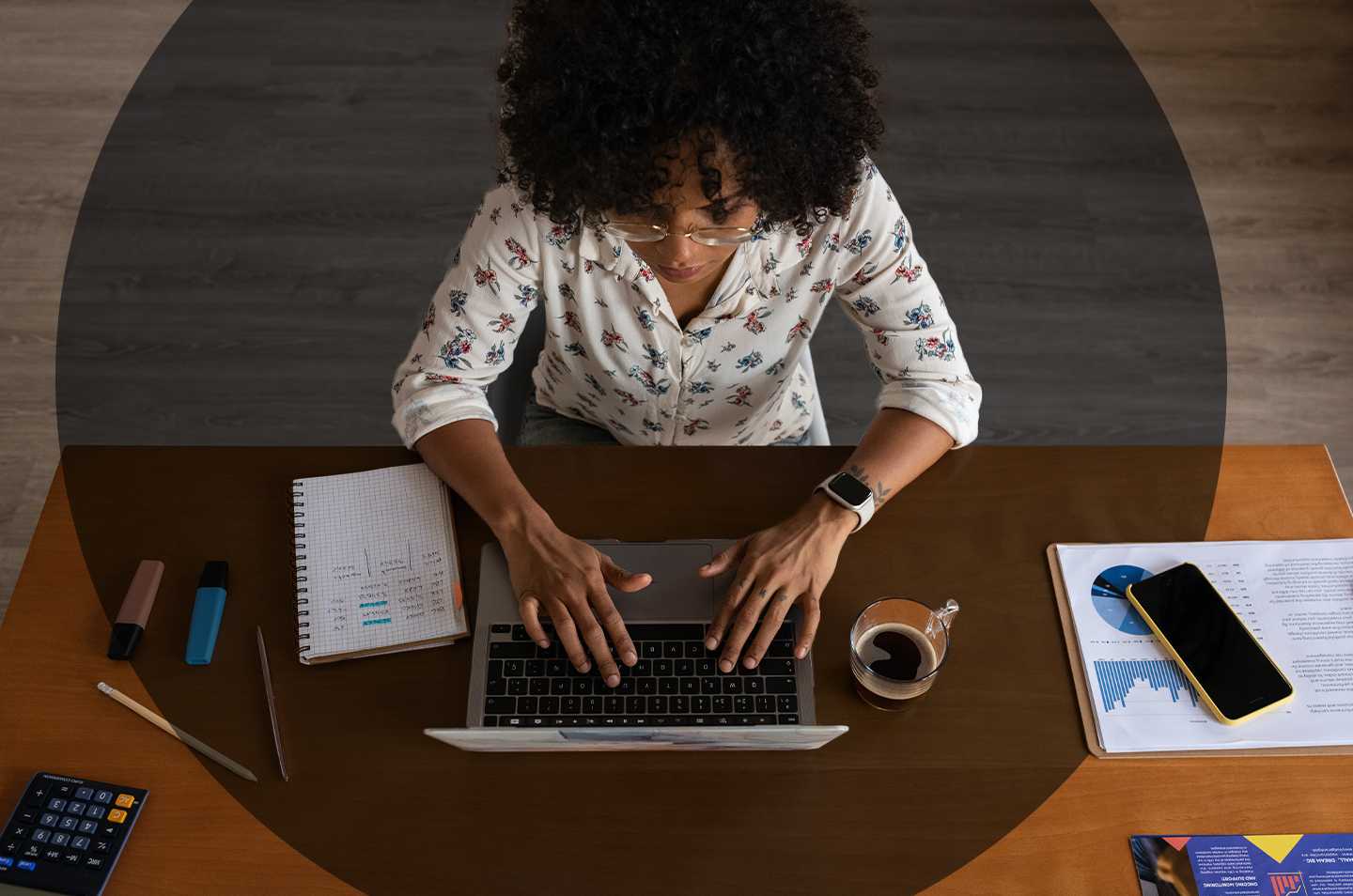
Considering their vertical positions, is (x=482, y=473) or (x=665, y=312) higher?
(x=665, y=312)

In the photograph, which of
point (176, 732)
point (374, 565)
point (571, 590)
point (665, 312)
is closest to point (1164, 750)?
point (571, 590)

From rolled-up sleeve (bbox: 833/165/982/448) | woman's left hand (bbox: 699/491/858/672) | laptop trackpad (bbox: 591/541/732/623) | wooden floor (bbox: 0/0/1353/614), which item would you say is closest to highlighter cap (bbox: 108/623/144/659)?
laptop trackpad (bbox: 591/541/732/623)

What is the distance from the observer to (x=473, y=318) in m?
1.27

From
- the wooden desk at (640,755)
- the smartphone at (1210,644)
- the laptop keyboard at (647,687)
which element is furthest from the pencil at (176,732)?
the smartphone at (1210,644)

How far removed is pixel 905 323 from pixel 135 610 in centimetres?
98

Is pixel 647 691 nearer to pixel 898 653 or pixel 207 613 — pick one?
pixel 898 653

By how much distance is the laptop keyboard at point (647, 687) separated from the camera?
1057 millimetres

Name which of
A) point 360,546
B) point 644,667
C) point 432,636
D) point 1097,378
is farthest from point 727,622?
point 1097,378

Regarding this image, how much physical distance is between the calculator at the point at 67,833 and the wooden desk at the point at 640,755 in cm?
2

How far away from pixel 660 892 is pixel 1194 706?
0.60 m

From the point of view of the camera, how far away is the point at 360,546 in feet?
3.92

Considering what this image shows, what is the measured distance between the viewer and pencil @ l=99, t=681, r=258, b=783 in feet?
3.40

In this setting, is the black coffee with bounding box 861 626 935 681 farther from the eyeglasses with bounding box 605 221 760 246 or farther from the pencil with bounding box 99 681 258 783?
the pencil with bounding box 99 681 258 783

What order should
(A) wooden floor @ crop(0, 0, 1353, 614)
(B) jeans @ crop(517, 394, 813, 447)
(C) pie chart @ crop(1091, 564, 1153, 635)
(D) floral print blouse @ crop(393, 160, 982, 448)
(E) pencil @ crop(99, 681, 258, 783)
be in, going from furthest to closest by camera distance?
(A) wooden floor @ crop(0, 0, 1353, 614) → (B) jeans @ crop(517, 394, 813, 447) → (D) floral print blouse @ crop(393, 160, 982, 448) → (C) pie chart @ crop(1091, 564, 1153, 635) → (E) pencil @ crop(99, 681, 258, 783)
